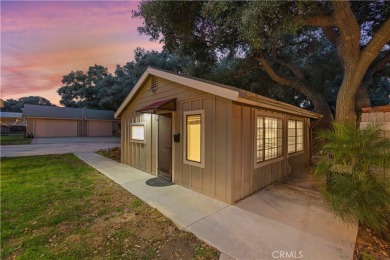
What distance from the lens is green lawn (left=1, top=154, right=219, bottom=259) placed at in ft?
8.67

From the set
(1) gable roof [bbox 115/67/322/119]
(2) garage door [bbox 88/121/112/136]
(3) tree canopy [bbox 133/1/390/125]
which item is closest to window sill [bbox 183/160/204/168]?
(1) gable roof [bbox 115/67/322/119]

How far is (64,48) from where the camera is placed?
9.30m

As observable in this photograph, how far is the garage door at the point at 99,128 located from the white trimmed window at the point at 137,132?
21538mm

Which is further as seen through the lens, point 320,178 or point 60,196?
point 60,196

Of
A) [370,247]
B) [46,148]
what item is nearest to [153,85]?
[370,247]

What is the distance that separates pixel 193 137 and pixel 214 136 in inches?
34.2

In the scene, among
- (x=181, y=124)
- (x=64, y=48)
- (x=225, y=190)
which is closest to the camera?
(x=225, y=190)

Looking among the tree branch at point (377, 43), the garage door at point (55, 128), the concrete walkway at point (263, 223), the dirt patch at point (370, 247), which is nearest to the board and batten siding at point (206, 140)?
the concrete walkway at point (263, 223)

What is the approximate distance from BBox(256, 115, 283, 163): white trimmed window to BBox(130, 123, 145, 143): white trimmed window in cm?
442

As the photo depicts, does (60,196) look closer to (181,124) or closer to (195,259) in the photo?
(181,124)

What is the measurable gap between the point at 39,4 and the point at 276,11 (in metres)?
7.65

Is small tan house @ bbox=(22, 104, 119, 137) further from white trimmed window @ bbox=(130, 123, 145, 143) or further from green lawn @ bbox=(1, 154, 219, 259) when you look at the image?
green lawn @ bbox=(1, 154, 219, 259)

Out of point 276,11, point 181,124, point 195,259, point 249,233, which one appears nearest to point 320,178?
point 249,233
